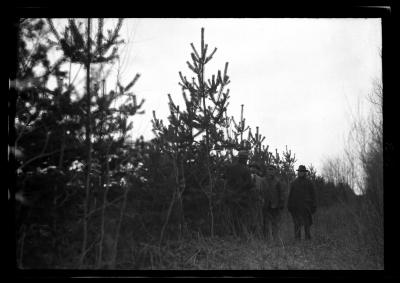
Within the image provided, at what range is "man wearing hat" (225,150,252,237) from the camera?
7668 millimetres

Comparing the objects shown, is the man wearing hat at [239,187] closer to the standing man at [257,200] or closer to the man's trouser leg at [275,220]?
the standing man at [257,200]

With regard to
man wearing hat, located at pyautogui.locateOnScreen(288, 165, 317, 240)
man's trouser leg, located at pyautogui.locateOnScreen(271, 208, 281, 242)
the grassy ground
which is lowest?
the grassy ground

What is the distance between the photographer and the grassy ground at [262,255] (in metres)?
6.00

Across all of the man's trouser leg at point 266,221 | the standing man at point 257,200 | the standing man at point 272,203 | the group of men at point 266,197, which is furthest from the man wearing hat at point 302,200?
the standing man at point 257,200

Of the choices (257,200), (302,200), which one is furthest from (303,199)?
(257,200)

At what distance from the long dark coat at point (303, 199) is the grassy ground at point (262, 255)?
3.07 feet

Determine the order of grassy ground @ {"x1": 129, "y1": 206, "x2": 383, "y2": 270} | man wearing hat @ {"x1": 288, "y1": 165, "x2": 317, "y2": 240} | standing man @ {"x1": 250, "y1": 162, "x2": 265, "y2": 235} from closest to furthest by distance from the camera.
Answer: grassy ground @ {"x1": 129, "y1": 206, "x2": 383, "y2": 270} → standing man @ {"x1": 250, "y1": 162, "x2": 265, "y2": 235} → man wearing hat @ {"x1": 288, "y1": 165, "x2": 317, "y2": 240}

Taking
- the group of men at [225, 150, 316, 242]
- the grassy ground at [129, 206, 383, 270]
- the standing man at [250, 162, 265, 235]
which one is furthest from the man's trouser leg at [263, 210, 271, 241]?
the grassy ground at [129, 206, 383, 270]

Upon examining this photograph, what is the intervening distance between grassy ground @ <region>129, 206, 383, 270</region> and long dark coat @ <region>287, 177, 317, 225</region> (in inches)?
36.9

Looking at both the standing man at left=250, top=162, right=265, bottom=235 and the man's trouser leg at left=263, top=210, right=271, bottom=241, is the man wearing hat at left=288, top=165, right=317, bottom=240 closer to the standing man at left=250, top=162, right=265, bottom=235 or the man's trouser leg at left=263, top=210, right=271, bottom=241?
the man's trouser leg at left=263, top=210, right=271, bottom=241

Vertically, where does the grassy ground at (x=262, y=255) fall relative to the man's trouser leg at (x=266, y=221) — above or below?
below
